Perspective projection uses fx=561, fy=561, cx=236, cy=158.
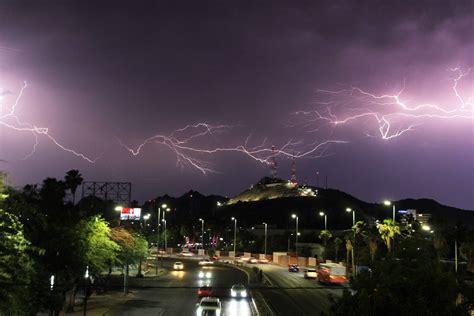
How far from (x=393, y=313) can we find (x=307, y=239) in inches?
5109

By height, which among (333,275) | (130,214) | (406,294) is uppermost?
(130,214)

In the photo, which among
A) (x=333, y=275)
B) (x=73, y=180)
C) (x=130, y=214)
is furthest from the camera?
(x=130, y=214)

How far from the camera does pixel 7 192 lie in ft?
66.8

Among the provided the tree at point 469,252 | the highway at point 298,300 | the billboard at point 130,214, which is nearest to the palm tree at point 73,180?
the billboard at point 130,214

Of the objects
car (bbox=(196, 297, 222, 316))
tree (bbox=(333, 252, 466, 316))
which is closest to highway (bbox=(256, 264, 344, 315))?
car (bbox=(196, 297, 222, 316))

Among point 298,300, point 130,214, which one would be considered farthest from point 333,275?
→ point 130,214

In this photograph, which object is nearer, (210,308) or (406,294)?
(406,294)

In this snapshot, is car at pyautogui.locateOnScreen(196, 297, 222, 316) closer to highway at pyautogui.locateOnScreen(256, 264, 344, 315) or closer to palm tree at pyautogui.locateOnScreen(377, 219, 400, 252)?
highway at pyautogui.locateOnScreen(256, 264, 344, 315)

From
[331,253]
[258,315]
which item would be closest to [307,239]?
[331,253]

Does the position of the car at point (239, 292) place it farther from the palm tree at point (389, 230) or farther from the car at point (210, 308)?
the palm tree at point (389, 230)

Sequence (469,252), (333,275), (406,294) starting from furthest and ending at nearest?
(333,275)
(469,252)
(406,294)

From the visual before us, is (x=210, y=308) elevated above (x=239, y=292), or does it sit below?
above

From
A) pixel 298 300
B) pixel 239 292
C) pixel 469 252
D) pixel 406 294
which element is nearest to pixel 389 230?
pixel 298 300

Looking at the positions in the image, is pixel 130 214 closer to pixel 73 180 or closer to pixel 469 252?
pixel 73 180
